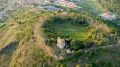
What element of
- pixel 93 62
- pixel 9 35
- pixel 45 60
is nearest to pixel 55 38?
pixel 45 60

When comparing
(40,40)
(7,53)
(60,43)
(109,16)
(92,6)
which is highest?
(60,43)

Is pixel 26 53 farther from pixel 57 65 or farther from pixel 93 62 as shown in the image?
pixel 93 62

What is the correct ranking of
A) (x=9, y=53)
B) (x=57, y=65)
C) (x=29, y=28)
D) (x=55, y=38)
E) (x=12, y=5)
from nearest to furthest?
(x=57, y=65) → (x=55, y=38) → (x=9, y=53) → (x=29, y=28) → (x=12, y=5)

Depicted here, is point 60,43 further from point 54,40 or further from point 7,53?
point 7,53

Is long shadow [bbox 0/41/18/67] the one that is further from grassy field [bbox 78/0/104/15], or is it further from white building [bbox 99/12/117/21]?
grassy field [bbox 78/0/104/15]

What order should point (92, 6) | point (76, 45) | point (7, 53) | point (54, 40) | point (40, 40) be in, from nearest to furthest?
point (76, 45)
point (54, 40)
point (40, 40)
point (7, 53)
point (92, 6)

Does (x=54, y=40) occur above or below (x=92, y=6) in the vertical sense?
above

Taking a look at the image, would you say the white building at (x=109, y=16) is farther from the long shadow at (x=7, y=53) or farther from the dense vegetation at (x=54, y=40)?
the long shadow at (x=7, y=53)

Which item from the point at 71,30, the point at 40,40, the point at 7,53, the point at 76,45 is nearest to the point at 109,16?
the point at 71,30
